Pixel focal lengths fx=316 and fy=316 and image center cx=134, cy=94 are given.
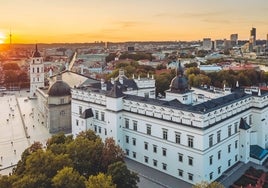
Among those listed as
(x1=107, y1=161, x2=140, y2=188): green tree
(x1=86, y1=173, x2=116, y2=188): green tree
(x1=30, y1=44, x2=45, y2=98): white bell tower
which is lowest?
(x1=107, y1=161, x2=140, y2=188): green tree

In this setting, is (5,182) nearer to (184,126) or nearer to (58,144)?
(58,144)

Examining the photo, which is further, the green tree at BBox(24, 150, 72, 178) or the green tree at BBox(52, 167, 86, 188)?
the green tree at BBox(24, 150, 72, 178)

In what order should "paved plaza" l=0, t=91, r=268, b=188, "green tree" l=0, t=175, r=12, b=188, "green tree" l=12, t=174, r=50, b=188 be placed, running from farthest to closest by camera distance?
Answer: 1. "paved plaza" l=0, t=91, r=268, b=188
2. "green tree" l=0, t=175, r=12, b=188
3. "green tree" l=12, t=174, r=50, b=188

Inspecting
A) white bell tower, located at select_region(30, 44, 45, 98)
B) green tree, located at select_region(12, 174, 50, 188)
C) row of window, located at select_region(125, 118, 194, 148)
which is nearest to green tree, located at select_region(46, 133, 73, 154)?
green tree, located at select_region(12, 174, 50, 188)

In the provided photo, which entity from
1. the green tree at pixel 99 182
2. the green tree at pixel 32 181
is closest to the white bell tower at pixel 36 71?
the green tree at pixel 32 181

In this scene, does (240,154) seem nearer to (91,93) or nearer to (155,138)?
(155,138)

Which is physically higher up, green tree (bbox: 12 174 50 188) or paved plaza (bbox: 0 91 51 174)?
green tree (bbox: 12 174 50 188)

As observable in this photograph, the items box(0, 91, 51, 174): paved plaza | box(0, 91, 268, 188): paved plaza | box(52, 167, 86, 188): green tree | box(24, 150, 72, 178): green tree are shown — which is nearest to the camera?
→ box(52, 167, 86, 188): green tree

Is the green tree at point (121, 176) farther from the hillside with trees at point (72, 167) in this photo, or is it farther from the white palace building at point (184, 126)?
the white palace building at point (184, 126)

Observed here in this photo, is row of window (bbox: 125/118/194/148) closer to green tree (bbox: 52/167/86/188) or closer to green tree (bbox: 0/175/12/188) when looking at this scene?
green tree (bbox: 52/167/86/188)
